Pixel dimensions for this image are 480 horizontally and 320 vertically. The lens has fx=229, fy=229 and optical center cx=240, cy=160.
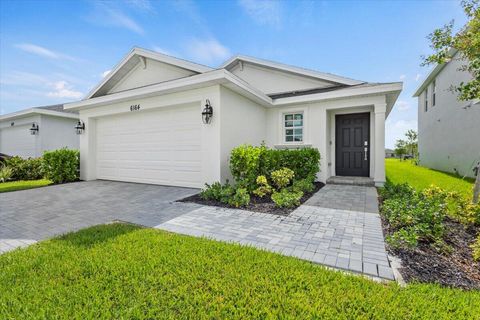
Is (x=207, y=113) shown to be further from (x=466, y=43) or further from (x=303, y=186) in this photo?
(x=466, y=43)

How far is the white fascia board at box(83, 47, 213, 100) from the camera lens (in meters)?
7.00

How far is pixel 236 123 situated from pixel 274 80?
4254mm

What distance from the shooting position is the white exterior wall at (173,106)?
6418mm

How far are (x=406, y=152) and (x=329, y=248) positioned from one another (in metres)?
36.7

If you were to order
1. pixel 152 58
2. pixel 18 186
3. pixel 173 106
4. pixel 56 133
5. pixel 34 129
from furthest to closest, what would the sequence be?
pixel 56 133 < pixel 34 129 < pixel 18 186 < pixel 152 58 < pixel 173 106

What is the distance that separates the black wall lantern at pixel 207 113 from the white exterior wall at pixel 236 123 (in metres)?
0.31

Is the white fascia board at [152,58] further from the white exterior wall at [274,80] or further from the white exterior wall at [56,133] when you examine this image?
the white exterior wall at [56,133]

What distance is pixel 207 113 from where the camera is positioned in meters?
6.36

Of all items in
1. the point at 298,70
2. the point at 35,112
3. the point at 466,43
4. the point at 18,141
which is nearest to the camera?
the point at 466,43

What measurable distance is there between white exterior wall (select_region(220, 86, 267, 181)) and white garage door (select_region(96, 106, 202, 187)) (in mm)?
930

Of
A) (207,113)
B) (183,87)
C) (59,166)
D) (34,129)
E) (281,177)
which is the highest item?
(183,87)

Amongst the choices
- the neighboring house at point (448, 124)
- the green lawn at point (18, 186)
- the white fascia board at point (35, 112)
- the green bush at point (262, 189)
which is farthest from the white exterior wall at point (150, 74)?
the neighboring house at point (448, 124)

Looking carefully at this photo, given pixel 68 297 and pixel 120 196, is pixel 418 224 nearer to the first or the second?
pixel 68 297

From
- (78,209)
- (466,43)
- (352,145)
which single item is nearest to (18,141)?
(78,209)
